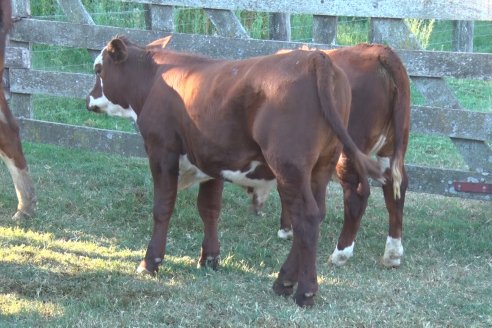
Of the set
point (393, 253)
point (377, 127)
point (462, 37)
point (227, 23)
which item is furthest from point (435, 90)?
point (462, 37)

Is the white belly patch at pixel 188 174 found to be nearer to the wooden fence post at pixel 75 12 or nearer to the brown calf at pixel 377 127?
the brown calf at pixel 377 127

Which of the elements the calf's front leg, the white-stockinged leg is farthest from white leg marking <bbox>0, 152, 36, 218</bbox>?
the white-stockinged leg

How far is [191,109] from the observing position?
17.6 feet

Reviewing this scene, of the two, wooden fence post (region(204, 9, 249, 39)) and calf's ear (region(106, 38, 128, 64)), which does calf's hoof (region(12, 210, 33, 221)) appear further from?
wooden fence post (region(204, 9, 249, 39))

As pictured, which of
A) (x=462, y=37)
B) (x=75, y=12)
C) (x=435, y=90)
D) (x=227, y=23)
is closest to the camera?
(x=435, y=90)

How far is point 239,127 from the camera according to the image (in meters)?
5.00

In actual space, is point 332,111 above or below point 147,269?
above

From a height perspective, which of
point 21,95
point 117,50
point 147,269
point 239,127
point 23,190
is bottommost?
point 147,269

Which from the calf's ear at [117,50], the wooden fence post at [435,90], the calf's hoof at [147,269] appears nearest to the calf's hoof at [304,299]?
the calf's hoof at [147,269]

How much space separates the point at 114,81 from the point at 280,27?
6.83 feet

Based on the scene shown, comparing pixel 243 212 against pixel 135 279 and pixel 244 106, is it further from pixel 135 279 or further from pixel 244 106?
pixel 244 106

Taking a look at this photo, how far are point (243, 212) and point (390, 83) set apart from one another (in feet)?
6.70

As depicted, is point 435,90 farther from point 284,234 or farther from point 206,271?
point 206,271

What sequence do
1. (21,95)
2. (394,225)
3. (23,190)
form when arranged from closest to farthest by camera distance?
(394,225) < (23,190) < (21,95)
